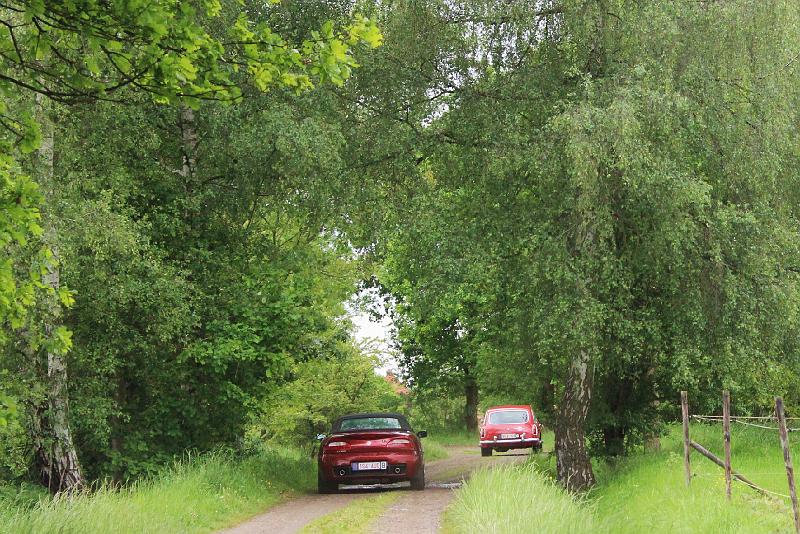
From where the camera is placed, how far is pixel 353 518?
14.0 meters

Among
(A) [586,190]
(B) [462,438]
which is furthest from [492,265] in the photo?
(B) [462,438]

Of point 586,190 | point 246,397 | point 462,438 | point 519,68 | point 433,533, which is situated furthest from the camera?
point 462,438

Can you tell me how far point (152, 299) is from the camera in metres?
17.3

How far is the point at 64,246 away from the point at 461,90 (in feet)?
26.0

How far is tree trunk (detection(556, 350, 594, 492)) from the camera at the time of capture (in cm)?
1839

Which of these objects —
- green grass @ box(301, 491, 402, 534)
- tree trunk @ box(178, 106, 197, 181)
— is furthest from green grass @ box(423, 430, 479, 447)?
green grass @ box(301, 491, 402, 534)

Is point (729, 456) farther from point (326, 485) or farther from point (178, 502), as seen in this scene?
point (326, 485)

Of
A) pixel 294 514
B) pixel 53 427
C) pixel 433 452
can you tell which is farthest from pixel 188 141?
pixel 433 452

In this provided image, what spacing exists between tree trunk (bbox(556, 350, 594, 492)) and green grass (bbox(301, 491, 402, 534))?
3280mm

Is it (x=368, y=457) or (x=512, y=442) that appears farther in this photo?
(x=512, y=442)

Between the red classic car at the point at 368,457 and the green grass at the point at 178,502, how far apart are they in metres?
1.00

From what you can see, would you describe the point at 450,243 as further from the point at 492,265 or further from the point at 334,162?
the point at 334,162

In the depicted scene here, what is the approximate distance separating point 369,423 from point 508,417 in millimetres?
14962

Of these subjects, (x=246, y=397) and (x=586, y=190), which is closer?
(x=586, y=190)
